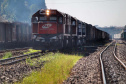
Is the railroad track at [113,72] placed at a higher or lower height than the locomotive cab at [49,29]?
lower

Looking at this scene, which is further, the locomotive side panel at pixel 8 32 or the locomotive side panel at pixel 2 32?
the locomotive side panel at pixel 8 32

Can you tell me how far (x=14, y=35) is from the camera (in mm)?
20156

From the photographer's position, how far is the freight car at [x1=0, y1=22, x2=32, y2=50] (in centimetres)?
1810

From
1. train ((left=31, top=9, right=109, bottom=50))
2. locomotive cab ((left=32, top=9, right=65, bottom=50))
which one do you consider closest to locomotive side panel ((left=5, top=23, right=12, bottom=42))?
train ((left=31, top=9, right=109, bottom=50))

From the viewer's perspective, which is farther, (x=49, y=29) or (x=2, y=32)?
(x=2, y=32)

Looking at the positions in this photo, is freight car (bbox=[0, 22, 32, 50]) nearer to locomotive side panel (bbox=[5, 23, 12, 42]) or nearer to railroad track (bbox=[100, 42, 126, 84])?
locomotive side panel (bbox=[5, 23, 12, 42])

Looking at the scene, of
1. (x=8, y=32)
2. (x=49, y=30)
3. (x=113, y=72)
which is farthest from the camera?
(x=8, y=32)

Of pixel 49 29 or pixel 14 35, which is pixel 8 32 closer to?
pixel 14 35

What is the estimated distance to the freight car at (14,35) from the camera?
1810 centimetres

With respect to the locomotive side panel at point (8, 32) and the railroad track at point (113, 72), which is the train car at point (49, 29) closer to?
the locomotive side panel at point (8, 32)

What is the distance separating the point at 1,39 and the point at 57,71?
1285 cm

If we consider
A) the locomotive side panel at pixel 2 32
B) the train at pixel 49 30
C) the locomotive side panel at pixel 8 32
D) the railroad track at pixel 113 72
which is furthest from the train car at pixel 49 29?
the railroad track at pixel 113 72

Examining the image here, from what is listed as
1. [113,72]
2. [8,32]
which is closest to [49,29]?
[8,32]

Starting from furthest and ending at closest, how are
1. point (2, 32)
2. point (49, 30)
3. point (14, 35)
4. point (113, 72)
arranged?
point (14, 35), point (2, 32), point (49, 30), point (113, 72)
